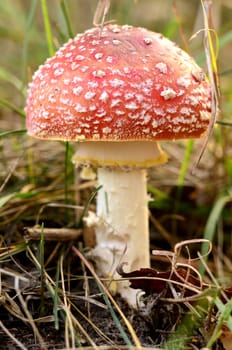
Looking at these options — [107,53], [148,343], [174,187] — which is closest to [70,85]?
[107,53]

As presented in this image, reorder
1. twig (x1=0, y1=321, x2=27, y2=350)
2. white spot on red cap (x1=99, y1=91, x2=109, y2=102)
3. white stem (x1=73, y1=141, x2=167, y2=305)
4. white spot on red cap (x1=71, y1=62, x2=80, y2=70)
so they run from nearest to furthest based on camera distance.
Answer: twig (x1=0, y1=321, x2=27, y2=350) → white spot on red cap (x1=99, y1=91, x2=109, y2=102) → white spot on red cap (x1=71, y1=62, x2=80, y2=70) → white stem (x1=73, y1=141, x2=167, y2=305)

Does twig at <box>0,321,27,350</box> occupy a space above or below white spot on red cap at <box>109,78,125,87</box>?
below

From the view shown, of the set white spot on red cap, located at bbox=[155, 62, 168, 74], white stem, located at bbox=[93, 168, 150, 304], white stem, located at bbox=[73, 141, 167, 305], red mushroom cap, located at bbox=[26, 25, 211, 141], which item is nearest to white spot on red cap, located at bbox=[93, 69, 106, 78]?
red mushroom cap, located at bbox=[26, 25, 211, 141]

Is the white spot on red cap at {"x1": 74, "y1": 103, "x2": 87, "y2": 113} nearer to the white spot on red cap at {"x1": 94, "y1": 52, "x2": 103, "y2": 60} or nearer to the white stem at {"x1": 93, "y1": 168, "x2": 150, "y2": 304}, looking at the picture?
the white spot on red cap at {"x1": 94, "y1": 52, "x2": 103, "y2": 60}

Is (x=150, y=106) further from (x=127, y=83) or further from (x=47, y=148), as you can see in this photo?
(x=47, y=148)

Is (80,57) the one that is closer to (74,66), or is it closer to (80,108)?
(74,66)

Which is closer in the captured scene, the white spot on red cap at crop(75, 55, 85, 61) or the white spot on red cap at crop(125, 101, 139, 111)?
the white spot on red cap at crop(125, 101, 139, 111)
